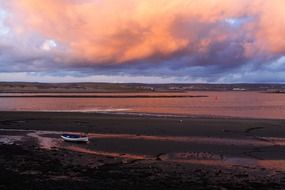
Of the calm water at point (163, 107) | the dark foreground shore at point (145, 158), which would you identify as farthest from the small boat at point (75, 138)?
the calm water at point (163, 107)

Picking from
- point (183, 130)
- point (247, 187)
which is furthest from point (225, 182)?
point (183, 130)

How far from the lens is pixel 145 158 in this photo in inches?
790

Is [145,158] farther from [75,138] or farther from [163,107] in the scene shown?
[163,107]

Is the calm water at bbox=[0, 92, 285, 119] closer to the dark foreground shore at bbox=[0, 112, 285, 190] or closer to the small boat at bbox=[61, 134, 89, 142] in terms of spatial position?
the dark foreground shore at bbox=[0, 112, 285, 190]

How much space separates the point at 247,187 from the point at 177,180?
7.49ft

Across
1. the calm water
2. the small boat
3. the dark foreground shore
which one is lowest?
the dark foreground shore

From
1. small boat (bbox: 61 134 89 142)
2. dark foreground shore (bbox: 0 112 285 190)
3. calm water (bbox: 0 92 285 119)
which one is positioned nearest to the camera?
dark foreground shore (bbox: 0 112 285 190)

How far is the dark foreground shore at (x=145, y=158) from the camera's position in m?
14.5

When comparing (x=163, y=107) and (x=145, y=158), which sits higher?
(x=163, y=107)

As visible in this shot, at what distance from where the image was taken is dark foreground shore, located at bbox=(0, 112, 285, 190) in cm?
1451

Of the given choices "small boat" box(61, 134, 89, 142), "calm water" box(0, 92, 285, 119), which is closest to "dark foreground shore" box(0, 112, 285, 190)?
"small boat" box(61, 134, 89, 142)

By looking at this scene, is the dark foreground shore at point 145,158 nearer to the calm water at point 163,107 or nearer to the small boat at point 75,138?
the small boat at point 75,138

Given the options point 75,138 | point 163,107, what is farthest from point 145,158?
point 163,107

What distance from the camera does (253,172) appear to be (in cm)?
1680
